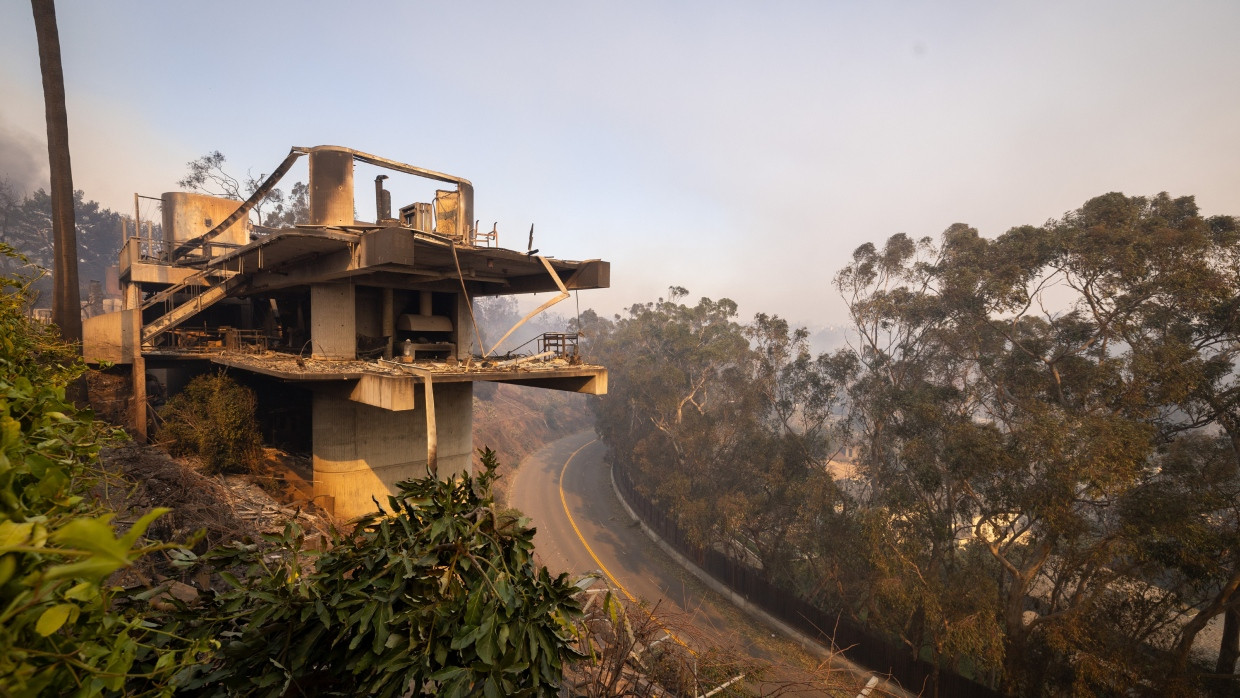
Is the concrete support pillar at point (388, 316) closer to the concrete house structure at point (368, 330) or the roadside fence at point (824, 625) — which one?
the concrete house structure at point (368, 330)

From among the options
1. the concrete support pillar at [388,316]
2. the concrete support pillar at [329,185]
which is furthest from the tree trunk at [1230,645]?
the concrete support pillar at [329,185]

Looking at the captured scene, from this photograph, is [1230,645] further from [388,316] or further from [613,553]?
[388,316]

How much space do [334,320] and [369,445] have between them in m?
3.81

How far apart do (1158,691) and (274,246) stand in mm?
25740

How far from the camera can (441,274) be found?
42.9 feet

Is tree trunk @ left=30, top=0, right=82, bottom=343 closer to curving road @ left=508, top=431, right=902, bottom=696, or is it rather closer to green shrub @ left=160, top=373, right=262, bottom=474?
green shrub @ left=160, top=373, right=262, bottom=474

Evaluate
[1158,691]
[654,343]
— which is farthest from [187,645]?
[654,343]

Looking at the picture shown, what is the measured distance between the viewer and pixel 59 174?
1243 centimetres

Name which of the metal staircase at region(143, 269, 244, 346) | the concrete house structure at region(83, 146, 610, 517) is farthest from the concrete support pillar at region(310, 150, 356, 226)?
the metal staircase at region(143, 269, 244, 346)

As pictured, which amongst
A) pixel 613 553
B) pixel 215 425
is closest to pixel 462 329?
pixel 215 425

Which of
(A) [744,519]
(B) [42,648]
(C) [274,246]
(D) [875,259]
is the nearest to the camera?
(B) [42,648]

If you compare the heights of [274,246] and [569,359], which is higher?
[274,246]

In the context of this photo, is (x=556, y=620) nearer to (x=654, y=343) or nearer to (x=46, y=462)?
(x=46, y=462)

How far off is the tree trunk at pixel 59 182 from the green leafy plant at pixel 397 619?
15335 mm
